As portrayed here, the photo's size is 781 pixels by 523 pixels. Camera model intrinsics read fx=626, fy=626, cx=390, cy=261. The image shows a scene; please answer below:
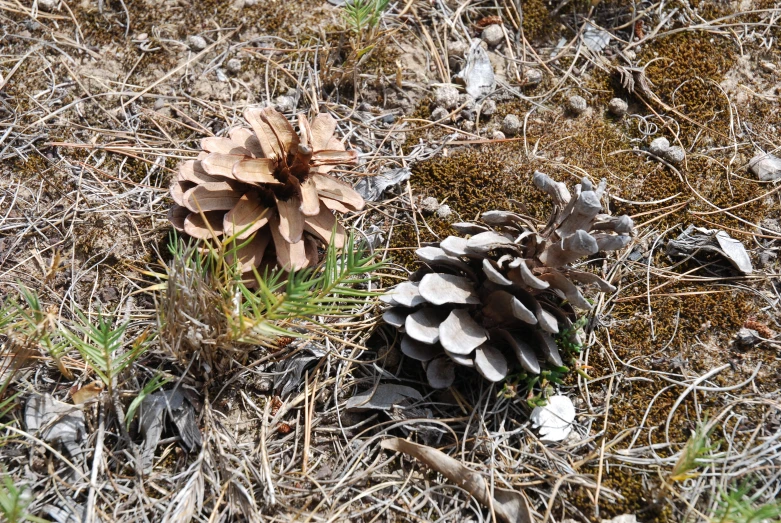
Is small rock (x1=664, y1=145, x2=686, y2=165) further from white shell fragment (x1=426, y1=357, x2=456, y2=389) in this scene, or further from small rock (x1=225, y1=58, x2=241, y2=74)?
small rock (x1=225, y1=58, x2=241, y2=74)

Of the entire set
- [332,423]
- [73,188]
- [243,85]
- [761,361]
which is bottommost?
[332,423]

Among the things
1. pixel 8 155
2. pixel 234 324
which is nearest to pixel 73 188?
pixel 8 155

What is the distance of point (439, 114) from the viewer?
7.77ft

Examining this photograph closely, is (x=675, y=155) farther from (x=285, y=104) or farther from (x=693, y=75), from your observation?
(x=285, y=104)

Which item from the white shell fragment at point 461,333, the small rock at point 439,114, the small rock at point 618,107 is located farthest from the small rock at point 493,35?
the white shell fragment at point 461,333

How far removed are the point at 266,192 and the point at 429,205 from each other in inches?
22.1

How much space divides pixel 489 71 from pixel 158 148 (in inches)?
50.5

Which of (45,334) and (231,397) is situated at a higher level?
(45,334)

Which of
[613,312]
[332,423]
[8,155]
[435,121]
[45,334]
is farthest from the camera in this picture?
[435,121]

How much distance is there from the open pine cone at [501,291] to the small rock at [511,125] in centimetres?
57

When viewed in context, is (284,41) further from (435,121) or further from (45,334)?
(45,334)

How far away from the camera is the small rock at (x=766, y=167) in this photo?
225 centimetres

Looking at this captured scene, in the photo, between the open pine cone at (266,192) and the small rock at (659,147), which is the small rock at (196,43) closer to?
the open pine cone at (266,192)

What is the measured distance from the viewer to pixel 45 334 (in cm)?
160
